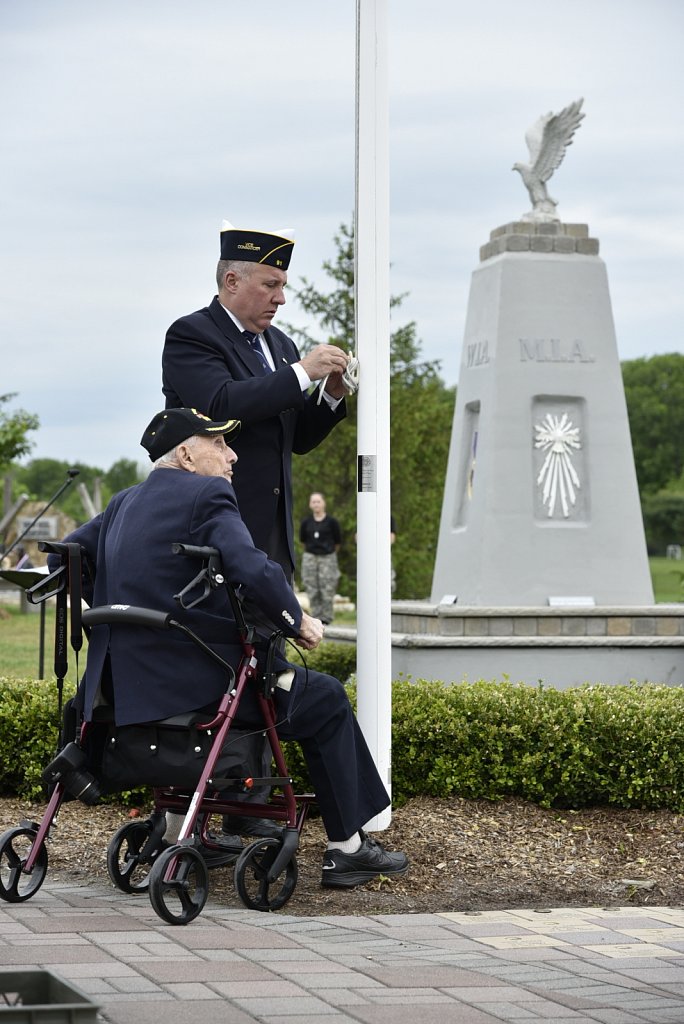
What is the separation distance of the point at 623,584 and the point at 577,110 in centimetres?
351

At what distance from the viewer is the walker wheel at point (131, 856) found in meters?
4.82

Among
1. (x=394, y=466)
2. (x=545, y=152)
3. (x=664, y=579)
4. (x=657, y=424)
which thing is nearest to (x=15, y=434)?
(x=394, y=466)

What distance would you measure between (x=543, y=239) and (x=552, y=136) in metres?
0.85

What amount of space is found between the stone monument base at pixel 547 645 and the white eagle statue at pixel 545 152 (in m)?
2.94

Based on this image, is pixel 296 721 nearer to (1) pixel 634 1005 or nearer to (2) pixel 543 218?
(1) pixel 634 1005

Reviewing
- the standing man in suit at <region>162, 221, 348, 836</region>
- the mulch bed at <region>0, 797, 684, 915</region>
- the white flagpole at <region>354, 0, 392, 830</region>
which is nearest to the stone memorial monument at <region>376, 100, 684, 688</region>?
the mulch bed at <region>0, 797, 684, 915</region>

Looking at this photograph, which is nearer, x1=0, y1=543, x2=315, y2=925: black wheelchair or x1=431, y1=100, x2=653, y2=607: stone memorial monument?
x1=0, y1=543, x2=315, y2=925: black wheelchair

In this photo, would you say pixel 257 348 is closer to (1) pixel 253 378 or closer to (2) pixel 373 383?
(1) pixel 253 378

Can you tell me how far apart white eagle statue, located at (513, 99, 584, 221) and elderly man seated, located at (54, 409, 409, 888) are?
20.5 feet

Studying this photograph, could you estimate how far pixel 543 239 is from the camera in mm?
10305

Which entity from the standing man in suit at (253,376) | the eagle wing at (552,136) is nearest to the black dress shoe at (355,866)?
the standing man in suit at (253,376)

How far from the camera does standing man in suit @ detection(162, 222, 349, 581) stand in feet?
16.7

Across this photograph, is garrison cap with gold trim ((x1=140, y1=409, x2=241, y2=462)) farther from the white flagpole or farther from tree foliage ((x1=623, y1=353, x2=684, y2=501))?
tree foliage ((x1=623, y1=353, x2=684, y2=501))

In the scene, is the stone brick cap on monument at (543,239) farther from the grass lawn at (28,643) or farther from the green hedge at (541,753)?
the green hedge at (541,753)
